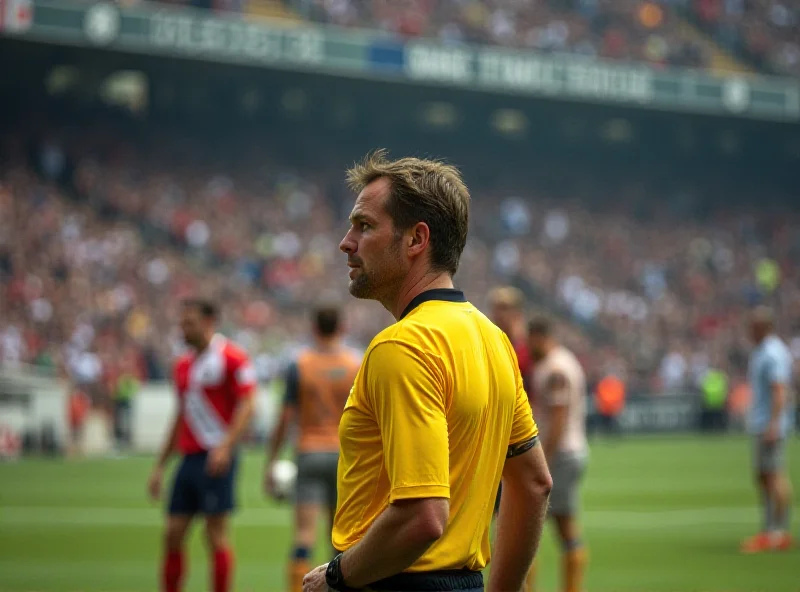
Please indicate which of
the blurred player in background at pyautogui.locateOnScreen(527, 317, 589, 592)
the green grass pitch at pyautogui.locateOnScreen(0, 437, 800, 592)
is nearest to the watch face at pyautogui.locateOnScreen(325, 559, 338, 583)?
the blurred player in background at pyautogui.locateOnScreen(527, 317, 589, 592)

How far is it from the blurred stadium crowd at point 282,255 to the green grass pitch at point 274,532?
602cm

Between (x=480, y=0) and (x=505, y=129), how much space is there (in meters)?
4.60

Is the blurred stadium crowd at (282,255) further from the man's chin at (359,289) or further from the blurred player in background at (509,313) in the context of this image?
the man's chin at (359,289)

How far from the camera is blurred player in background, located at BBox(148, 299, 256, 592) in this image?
28.0 ft

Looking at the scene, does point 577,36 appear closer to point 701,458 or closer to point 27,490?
point 701,458

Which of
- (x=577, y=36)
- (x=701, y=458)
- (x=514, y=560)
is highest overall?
(x=577, y=36)

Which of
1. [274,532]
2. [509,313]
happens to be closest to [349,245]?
[509,313]

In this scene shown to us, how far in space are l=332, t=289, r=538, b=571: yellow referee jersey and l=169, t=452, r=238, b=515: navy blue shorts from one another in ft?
18.5

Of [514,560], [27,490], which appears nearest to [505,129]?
[27,490]

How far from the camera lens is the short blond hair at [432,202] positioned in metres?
3.08

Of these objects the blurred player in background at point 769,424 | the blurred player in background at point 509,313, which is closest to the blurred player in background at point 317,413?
the blurred player in background at point 509,313

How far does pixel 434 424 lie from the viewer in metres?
2.82

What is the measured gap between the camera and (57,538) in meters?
13.3

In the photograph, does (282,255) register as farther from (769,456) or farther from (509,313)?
(509,313)
